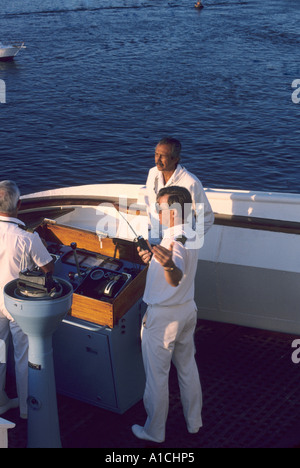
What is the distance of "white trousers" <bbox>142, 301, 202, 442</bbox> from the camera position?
3084mm

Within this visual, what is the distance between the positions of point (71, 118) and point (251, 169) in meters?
7.70

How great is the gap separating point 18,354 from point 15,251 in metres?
0.64

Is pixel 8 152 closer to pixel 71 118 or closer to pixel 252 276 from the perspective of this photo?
pixel 71 118

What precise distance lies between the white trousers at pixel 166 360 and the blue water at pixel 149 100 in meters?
12.9

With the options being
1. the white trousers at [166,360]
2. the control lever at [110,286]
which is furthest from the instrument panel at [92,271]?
the white trousers at [166,360]

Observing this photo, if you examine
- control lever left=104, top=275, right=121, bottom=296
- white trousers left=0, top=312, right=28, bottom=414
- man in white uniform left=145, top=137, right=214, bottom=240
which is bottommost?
white trousers left=0, top=312, right=28, bottom=414

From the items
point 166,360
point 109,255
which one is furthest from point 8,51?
point 166,360

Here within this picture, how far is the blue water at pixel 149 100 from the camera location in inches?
693

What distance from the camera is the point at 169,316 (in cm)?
306

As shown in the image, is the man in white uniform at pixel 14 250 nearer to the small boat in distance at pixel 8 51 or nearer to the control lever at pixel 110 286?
the control lever at pixel 110 286

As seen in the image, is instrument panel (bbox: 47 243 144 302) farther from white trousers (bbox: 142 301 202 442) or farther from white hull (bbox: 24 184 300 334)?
white hull (bbox: 24 184 300 334)

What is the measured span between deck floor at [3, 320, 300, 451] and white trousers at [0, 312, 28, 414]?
0.58 feet

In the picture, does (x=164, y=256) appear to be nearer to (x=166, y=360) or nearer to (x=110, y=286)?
(x=166, y=360)

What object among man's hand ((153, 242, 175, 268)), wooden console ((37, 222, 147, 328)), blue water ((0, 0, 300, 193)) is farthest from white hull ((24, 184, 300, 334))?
blue water ((0, 0, 300, 193))
